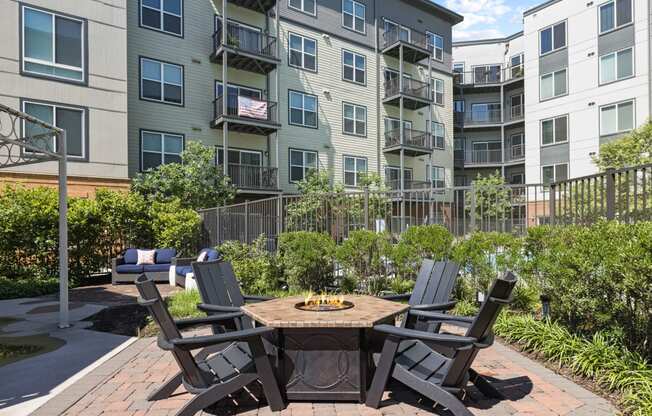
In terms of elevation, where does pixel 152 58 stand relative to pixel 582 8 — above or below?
below

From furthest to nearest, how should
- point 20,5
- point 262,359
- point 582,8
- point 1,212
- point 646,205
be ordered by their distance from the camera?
point 582,8 → point 20,5 → point 1,212 → point 646,205 → point 262,359

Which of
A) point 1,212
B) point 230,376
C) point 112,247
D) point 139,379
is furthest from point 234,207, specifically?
point 230,376

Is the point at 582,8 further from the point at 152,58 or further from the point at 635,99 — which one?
the point at 152,58

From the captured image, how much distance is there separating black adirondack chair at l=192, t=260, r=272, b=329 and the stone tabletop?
1.03 ft

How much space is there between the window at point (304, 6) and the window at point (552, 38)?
45.6ft

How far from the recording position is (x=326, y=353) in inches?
136

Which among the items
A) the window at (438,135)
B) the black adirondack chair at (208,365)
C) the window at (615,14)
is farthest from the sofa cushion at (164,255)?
the window at (615,14)

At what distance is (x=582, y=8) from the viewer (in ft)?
75.9

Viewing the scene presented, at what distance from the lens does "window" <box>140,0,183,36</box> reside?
674 inches

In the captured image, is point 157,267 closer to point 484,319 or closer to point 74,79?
point 74,79

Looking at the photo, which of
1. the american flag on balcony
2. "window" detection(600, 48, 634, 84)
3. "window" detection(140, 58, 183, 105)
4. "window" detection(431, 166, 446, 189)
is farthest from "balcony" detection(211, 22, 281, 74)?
"window" detection(600, 48, 634, 84)

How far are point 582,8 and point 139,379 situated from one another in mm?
27753

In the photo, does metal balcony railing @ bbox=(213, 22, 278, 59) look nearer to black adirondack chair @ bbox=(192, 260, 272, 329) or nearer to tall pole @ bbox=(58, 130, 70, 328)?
tall pole @ bbox=(58, 130, 70, 328)

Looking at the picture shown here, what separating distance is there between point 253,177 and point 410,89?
1213 centimetres
